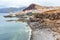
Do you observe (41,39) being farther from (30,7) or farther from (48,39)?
(30,7)

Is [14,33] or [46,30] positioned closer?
[46,30]

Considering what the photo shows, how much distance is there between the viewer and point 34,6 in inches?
5743

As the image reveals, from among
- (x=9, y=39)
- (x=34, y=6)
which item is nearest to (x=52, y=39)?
(x=9, y=39)

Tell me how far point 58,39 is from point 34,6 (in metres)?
126

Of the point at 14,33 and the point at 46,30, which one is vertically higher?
the point at 46,30

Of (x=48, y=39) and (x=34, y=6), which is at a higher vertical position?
(x=48, y=39)

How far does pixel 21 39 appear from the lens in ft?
83.9

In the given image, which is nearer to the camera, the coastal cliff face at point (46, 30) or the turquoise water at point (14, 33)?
the coastal cliff face at point (46, 30)

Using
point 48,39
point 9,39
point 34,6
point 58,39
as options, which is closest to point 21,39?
point 9,39

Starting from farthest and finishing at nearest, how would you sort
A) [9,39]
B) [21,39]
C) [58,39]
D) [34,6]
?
[34,6], [9,39], [21,39], [58,39]

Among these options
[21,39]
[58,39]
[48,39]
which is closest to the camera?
[58,39]

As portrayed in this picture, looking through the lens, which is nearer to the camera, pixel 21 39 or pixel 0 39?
pixel 21 39

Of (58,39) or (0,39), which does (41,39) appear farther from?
(0,39)

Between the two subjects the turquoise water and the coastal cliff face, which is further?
the turquoise water
